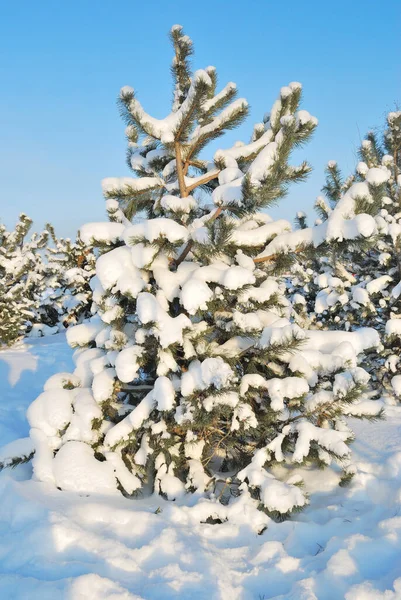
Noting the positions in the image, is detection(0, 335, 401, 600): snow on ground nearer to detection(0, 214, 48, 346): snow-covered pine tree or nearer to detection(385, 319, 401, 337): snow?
detection(385, 319, 401, 337): snow

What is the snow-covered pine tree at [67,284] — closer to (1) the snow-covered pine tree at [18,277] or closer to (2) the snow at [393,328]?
(1) the snow-covered pine tree at [18,277]

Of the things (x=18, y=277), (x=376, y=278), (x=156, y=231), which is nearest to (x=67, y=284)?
(x=18, y=277)

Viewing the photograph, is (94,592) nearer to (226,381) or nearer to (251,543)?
(251,543)

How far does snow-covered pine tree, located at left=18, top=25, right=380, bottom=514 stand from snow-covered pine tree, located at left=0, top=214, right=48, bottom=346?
852cm

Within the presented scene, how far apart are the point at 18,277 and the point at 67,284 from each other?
2625 millimetres

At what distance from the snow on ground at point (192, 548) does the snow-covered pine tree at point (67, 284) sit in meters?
11.0

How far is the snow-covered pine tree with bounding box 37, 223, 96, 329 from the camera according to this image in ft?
45.7

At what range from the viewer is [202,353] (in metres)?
3.47

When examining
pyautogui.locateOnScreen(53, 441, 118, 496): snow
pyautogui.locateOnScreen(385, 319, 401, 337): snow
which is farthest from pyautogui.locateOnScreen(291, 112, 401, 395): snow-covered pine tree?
pyautogui.locateOnScreen(53, 441, 118, 496): snow

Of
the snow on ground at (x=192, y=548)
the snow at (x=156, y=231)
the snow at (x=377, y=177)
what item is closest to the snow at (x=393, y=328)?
the snow on ground at (x=192, y=548)

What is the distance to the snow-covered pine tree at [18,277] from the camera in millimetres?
11441

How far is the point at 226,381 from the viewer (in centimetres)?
307

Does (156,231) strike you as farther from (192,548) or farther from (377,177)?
(192,548)

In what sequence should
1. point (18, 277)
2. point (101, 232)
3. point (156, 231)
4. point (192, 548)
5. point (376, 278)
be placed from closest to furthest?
point (192, 548), point (156, 231), point (101, 232), point (376, 278), point (18, 277)
